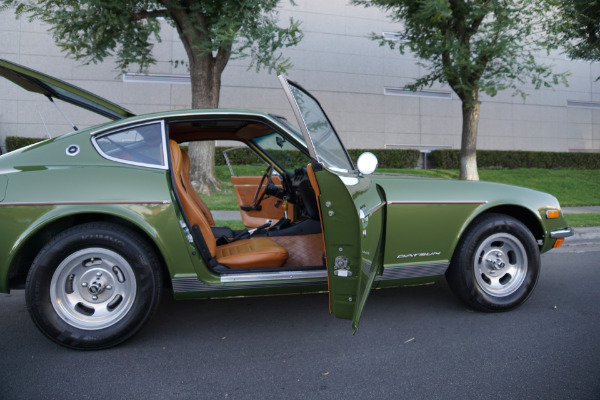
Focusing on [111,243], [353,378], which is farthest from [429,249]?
[111,243]

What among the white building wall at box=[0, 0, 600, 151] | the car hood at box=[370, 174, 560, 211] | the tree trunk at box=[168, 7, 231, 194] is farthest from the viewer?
the white building wall at box=[0, 0, 600, 151]

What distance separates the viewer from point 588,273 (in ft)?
15.7

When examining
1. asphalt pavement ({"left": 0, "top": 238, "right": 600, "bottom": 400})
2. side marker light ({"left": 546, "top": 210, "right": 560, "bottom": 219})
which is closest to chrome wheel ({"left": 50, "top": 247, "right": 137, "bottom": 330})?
asphalt pavement ({"left": 0, "top": 238, "right": 600, "bottom": 400})

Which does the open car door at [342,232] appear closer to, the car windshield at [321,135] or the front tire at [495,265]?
the car windshield at [321,135]

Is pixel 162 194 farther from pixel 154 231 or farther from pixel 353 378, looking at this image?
pixel 353 378

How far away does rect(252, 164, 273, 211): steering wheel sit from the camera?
448 centimetres

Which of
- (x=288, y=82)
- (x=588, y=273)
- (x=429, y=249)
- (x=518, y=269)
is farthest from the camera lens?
(x=588, y=273)

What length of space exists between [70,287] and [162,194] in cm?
86

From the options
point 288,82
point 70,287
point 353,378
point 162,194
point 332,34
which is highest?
point 332,34

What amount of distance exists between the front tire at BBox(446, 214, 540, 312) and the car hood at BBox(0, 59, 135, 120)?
294 cm

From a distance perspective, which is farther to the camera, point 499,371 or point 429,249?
point 429,249

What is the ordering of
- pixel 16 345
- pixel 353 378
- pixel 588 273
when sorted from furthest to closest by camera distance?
pixel 588 273, pixel 16 345, pixel 353 378

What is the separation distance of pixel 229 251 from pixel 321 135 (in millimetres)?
1193

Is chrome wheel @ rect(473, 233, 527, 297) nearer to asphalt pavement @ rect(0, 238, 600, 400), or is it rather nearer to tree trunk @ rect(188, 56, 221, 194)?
asphalt pavement @ rect(0, 238, 600, 400)
